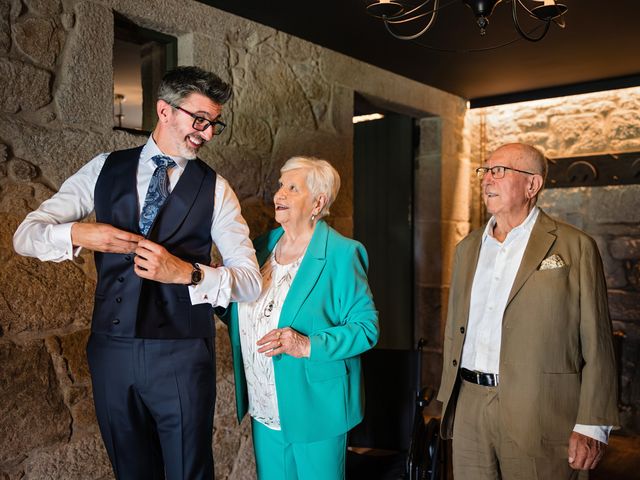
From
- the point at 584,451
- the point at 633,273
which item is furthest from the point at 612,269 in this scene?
the point at 584,451

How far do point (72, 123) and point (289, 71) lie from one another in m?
1.34

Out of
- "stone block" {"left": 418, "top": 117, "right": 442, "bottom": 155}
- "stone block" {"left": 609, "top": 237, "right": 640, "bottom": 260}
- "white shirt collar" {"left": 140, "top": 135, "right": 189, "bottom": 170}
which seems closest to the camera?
"white shirt collar" {"left": 140, "top": 135, "right": 189, "bottom": 170}

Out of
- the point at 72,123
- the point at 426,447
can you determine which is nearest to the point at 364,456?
the point at 426,447

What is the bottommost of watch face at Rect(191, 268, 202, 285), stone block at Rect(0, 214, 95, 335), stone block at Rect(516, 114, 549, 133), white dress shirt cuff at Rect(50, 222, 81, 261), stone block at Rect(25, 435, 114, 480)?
stone block at Rect(25, 435, 114, 480)

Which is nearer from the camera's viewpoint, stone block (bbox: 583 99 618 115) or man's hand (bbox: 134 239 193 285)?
man's hand (bbox: 134 239 193 285)

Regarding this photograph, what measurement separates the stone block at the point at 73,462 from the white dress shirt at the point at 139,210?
3.23ft

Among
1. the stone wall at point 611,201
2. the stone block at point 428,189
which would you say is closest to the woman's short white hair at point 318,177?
the stone block at point 428,189

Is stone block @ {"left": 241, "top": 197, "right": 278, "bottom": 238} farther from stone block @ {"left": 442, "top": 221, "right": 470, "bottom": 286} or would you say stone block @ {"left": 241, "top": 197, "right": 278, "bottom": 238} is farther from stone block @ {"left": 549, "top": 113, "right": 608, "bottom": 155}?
stone block @ {"left": 549, "top": 113, "right": 608, "bottom": 155}

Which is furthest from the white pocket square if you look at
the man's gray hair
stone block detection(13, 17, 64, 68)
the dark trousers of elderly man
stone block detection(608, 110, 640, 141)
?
stone block detection(608, 110, 640, 141)

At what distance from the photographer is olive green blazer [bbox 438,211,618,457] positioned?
197cm

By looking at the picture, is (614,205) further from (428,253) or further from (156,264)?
(156,264)

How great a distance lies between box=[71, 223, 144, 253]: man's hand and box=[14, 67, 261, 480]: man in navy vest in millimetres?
67

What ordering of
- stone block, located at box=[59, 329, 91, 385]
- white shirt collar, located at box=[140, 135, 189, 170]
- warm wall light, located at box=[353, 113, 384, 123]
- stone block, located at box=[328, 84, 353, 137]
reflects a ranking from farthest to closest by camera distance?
warm wall light, located at box=[353, 113, 384, 123] → stone block, located at box=[328, 84, 353, 137] → stone block, located at box=[59, 329, 91, 385] → white shirt collar, located at box=[140, 135, 189, 170]

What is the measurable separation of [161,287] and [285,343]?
18.6 inches
